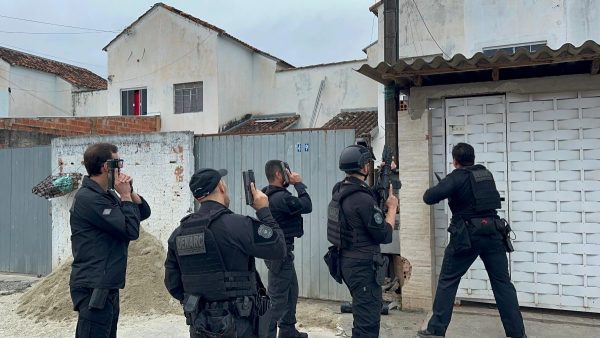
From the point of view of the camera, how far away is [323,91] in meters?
19.6

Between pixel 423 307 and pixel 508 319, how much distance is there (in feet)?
4.55

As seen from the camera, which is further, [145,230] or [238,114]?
[238,114]

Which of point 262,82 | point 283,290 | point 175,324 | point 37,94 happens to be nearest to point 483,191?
point 283,290

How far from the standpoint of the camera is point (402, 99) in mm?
6027

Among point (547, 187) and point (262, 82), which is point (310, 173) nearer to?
point (547, 187)

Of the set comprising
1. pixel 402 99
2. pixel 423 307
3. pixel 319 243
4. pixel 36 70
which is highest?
pixel 36 70

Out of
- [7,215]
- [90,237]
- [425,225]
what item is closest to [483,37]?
[425,225]

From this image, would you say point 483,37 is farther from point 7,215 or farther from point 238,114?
point 238,114

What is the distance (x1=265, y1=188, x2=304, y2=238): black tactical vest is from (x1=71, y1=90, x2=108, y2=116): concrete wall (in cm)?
1864

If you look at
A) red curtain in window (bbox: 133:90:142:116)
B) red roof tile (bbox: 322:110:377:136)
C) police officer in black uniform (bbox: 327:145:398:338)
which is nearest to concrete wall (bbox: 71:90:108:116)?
red curtain in window (bbox: 133:90:142:116)

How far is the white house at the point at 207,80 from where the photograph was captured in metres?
19.1

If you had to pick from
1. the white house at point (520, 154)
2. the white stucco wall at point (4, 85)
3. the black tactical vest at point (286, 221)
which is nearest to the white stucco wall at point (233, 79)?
the white stucco wall at point (4, 85)

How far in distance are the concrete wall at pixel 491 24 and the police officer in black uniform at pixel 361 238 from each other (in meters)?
7.29

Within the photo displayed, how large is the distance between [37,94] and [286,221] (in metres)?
22.5
